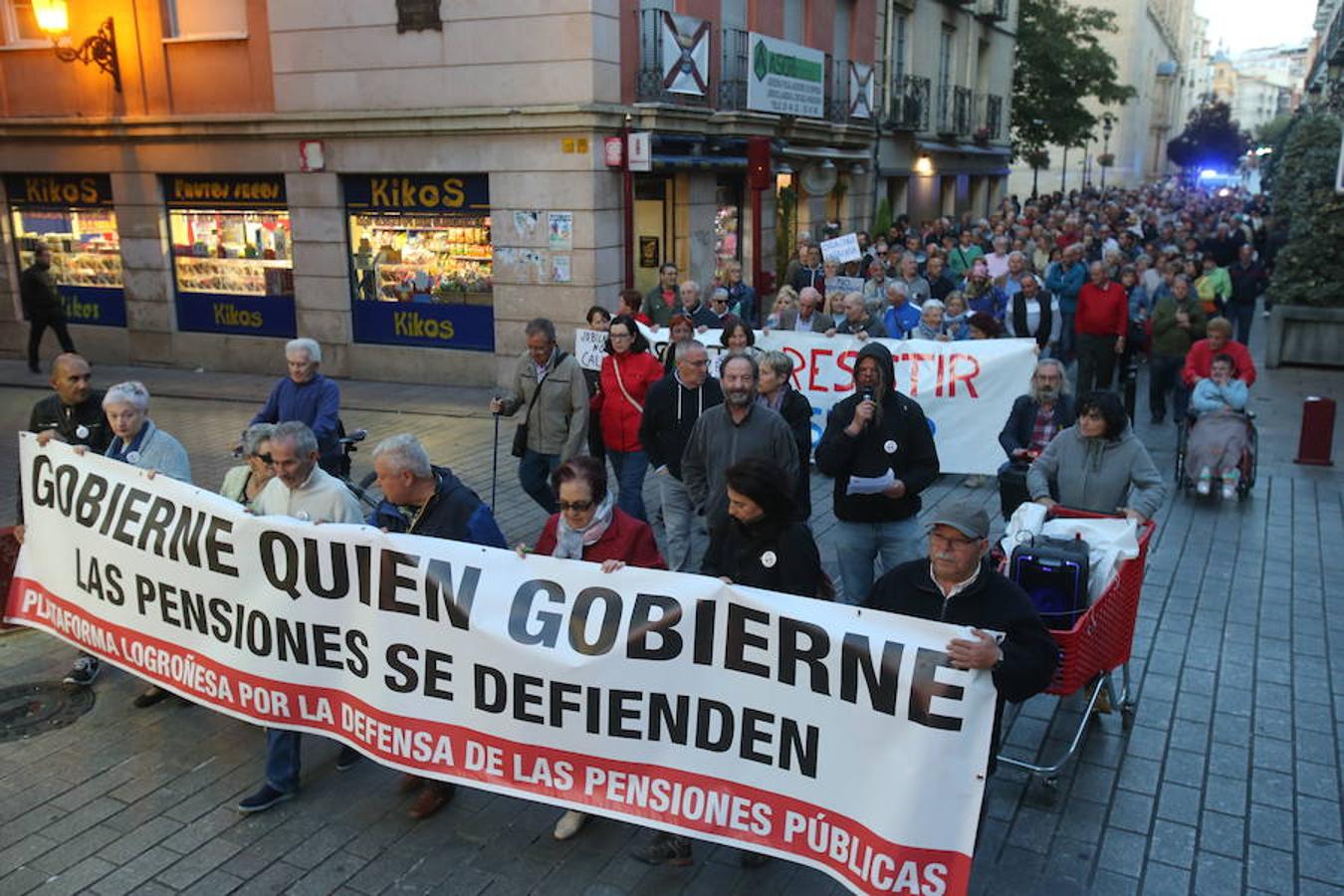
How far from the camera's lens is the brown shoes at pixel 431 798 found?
4.92m

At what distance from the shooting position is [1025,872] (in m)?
4.46

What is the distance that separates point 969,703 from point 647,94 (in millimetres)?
12637

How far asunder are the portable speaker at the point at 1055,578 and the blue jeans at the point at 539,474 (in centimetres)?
367

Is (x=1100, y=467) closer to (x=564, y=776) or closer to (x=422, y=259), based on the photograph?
(x=564, y=776)

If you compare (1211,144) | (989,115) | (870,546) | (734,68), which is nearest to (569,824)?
(870,546)

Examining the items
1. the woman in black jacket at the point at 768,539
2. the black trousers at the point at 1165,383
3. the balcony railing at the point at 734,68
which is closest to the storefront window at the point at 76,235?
the balcony railing at the point at 734,68

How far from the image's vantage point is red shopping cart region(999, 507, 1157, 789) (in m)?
4.79

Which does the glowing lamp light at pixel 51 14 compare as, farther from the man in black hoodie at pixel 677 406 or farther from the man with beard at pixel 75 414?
the man in black hoodie at pixel 677 406

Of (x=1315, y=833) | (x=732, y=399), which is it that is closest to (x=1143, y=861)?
(x=1315, y=833)

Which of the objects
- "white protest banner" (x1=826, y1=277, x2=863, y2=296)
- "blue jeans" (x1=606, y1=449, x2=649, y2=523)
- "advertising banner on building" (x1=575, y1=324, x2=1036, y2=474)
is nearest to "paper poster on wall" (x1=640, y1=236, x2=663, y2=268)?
"white protest banner" (x1=826, y1=277, x2=863, y2=296)

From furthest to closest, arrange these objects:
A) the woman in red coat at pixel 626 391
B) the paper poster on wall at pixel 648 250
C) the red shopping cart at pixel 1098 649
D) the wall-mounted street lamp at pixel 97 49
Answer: the paper poster on wall at pixel 648 250, the wall-mounted street lamp at pixel 97 49, the woman in red coat at pixel 626 391, the red shopping cart at pixel 1098 649

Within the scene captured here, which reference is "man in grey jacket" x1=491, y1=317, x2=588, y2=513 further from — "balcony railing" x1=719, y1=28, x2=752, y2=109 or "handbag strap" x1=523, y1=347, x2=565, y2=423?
"balcony railing" x1=719, y1=28, x2=752, y2=109

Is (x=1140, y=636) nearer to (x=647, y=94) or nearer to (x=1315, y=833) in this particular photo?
(x=1315, y=833)

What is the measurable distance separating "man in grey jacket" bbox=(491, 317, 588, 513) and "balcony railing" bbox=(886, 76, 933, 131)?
19566 mm
